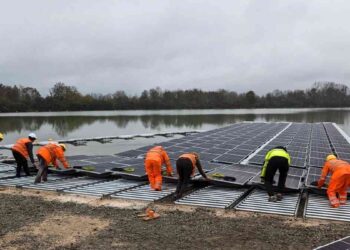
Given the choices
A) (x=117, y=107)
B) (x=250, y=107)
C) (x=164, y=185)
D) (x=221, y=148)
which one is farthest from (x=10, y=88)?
(x=164, y=185)

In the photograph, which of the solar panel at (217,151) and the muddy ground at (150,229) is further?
the solar panel at (217,151)

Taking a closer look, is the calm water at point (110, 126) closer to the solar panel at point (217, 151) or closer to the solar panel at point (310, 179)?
the solar panel at point (217, 151)

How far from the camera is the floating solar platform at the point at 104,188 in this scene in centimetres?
1073

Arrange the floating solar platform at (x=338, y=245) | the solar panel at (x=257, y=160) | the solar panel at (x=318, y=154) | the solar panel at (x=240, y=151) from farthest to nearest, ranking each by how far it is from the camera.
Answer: the solar panel at (x=240, y=151)
the solar panel at (x=318, y=154)
the solar panel at (x=257, y=160)
the floating solar platform at (x=338, y=245)

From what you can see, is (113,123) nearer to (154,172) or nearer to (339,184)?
(154,172)

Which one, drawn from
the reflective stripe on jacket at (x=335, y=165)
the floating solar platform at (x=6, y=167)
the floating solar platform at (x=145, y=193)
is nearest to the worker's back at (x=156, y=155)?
the floating solar platform at (x=145, y=193)

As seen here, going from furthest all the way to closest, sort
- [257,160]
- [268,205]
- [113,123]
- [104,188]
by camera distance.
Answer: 1. [113,123]
2. [257,160]
3. [104,188]
4. [268,205]

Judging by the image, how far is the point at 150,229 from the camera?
Answer: 25.2 ft

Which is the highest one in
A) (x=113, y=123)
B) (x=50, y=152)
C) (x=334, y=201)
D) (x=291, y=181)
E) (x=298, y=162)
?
(x=50, y=152)

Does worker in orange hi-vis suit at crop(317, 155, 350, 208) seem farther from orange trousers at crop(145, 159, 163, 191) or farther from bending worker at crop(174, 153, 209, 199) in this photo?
orange trousers at crop(145, 159, 163, 191)

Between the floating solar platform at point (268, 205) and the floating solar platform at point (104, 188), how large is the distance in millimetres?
3631

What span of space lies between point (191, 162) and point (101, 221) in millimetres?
3142

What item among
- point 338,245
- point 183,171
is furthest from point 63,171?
point 338,245

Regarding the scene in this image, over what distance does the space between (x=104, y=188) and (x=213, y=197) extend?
335 centimetres
